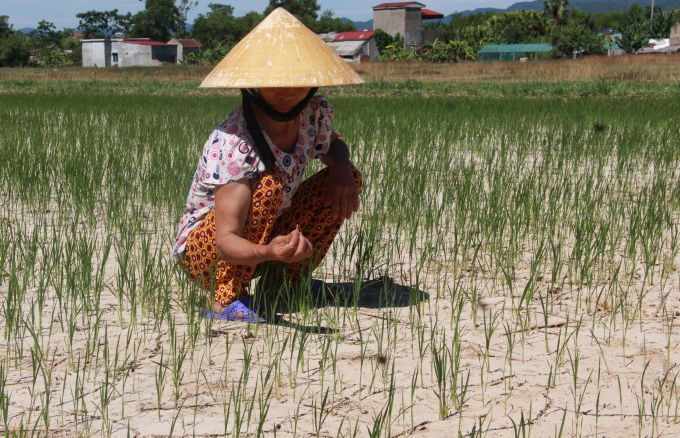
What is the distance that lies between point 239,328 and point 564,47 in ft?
123

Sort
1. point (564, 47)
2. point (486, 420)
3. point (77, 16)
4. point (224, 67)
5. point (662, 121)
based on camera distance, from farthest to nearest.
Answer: point (77, 16) → point (564, 47) → point (662, 121) → point (224, 67) → point (486, 420)

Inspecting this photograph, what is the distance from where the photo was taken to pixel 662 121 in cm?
675

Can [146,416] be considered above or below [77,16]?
below

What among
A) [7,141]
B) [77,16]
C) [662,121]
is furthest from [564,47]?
[77,16]

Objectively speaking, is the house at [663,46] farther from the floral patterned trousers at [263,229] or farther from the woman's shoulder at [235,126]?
the woman's shoulder at [235,126]

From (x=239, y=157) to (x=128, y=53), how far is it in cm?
5761

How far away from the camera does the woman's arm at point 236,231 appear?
185cm

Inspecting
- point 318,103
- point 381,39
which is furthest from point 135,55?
point 318,103

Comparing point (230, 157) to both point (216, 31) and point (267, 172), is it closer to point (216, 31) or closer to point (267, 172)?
point (267, 172)

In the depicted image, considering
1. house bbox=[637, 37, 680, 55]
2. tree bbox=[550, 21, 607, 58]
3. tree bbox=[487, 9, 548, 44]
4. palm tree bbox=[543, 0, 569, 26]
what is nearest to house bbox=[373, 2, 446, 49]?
tree bbox=[487, 9, 548, 44]

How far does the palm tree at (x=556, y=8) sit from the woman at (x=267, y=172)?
5619 cm

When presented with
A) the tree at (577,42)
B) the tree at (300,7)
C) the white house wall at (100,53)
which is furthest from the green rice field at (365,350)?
the tree at (300,7)

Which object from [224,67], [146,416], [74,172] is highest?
[224,67]

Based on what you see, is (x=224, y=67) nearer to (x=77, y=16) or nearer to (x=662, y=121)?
(x=662, y=121)
